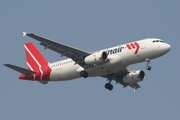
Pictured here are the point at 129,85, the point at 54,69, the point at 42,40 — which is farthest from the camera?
the point at 129,85

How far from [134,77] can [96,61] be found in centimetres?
951

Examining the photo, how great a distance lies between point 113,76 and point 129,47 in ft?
32.9

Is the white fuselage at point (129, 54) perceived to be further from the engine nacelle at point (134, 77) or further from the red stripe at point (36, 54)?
the red stripe at point (36, 54)

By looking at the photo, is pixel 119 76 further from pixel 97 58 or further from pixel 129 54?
pixel 97 58

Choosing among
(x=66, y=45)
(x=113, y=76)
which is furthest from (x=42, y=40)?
(x=113, y=76)

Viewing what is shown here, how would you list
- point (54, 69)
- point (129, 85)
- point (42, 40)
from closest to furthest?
point (42, 40) → point (54, 69) → point (129, 85)

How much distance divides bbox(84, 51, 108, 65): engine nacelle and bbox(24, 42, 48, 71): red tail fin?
988 cm

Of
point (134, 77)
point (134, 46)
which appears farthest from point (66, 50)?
point (134, 77)

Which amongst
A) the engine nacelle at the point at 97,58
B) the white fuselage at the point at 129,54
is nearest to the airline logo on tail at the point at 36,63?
the white fuselage at the point at 129,54

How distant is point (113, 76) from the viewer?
3334 inches

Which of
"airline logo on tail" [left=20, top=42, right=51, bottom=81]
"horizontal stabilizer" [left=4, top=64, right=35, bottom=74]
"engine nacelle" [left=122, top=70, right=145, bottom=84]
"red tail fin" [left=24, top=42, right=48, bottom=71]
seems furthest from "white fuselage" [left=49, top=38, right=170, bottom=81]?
"red tail fin" [left=24, top=42, right=48, bottom=71]

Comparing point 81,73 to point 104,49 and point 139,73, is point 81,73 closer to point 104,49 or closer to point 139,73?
point 104,49

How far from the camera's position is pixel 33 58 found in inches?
3413

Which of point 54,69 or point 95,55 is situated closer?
point 95,55
